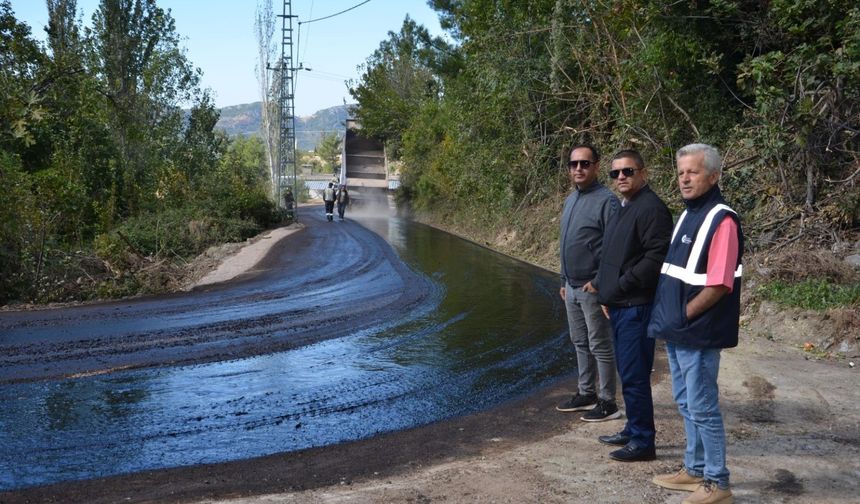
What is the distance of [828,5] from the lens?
10.9 m

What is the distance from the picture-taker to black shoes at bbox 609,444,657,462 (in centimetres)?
511

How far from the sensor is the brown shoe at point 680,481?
15.0 ft

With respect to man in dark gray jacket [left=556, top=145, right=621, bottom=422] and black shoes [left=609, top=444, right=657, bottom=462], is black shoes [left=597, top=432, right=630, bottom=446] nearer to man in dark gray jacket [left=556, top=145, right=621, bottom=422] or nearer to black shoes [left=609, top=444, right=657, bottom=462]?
black shoes [left=609, top=444, right=657, bottom=462]

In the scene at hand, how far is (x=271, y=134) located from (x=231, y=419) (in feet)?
175

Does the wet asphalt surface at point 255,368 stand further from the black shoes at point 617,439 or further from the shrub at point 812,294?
the shrub at point 812,294

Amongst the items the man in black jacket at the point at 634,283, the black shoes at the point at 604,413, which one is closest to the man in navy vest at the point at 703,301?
the man in black jacket at the point at 634,283

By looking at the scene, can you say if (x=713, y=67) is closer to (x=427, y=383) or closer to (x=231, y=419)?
(x=427, y=383)

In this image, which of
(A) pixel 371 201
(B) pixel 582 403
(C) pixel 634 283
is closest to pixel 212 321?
(B) pixel 582 403

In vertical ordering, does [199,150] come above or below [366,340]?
above

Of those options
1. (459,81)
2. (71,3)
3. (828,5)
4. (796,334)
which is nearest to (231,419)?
(796,334)

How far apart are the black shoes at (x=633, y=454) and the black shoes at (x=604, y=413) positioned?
0.90m

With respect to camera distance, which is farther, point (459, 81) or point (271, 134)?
point (271, 134)

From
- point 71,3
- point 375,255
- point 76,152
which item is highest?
point 71,3

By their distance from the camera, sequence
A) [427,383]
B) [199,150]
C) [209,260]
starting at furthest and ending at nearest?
1. [199,150]
2. [209,260]
3. [427,383]
